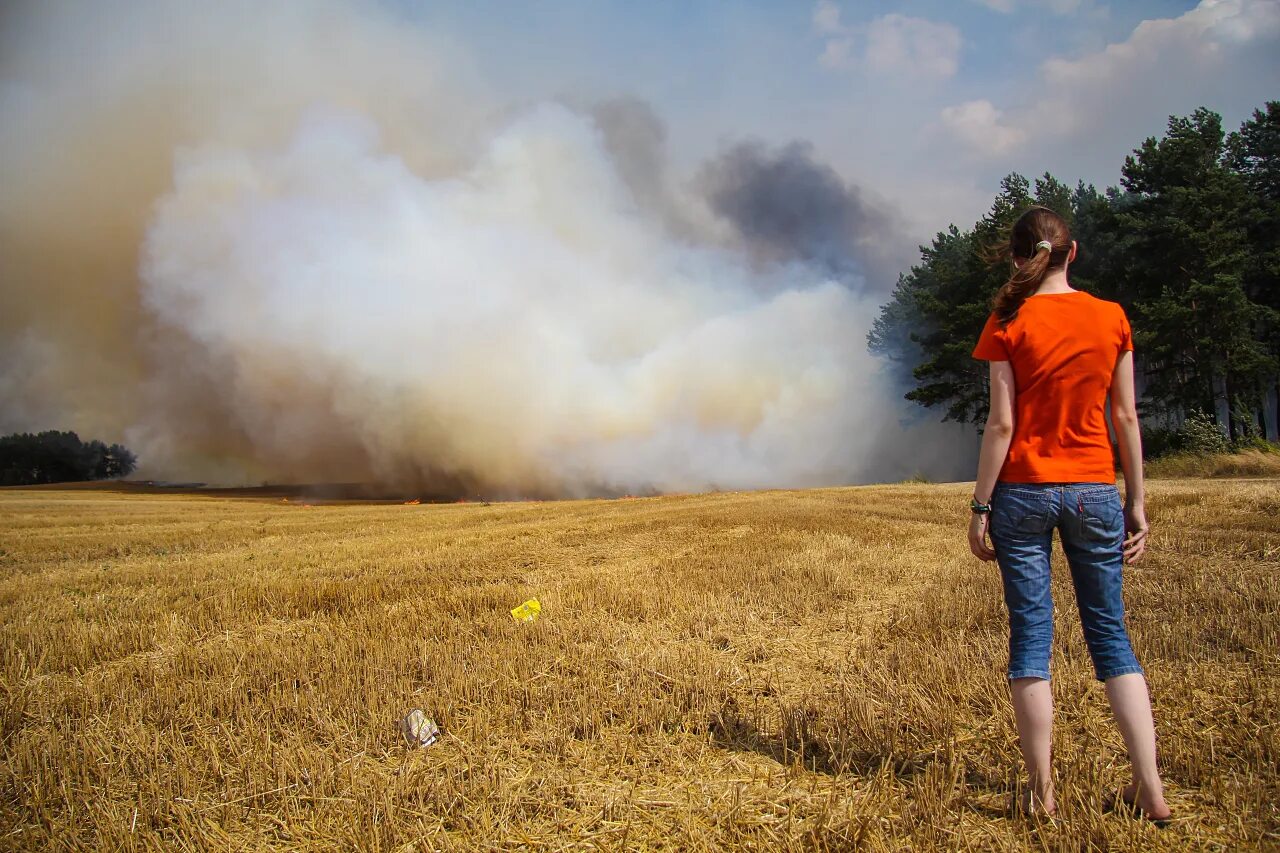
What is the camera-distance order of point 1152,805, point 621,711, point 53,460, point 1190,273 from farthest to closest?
point 53,460 < point 1190,273 < point 621,711 < point 1152,805

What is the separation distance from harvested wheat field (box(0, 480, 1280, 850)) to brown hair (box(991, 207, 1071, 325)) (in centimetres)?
209

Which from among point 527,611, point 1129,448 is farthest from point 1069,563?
point 527,611

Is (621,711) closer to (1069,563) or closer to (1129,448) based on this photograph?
(1069,563)

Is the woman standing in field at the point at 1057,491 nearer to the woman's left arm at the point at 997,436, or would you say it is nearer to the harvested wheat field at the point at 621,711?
the woman's left arm at the point at 997,436

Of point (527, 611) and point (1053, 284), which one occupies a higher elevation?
point (1053, 284)

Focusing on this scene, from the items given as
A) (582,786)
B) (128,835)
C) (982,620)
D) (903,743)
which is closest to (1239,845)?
(903,743)

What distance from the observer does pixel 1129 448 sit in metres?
2.66

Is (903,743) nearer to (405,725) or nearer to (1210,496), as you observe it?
(405,725)

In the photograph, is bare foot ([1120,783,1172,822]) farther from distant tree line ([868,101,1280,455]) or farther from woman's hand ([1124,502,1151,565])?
distant tree line ([868,101,1280,455])

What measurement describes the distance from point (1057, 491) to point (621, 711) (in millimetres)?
2670

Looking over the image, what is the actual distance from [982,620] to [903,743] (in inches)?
102

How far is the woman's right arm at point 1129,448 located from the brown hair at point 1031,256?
0.48 m

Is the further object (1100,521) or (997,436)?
(997,436)

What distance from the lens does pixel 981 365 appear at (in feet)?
120
